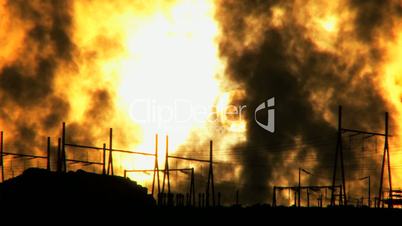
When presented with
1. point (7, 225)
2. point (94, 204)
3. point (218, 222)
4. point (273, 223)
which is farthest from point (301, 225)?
point (7, 225)

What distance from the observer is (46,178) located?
58312 millimetres

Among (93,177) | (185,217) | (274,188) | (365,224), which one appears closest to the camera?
(365,224)

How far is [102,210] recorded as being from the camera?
5481cm

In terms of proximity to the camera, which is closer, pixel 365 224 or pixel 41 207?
pixel 365 224

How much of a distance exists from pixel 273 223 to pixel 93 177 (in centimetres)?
1804

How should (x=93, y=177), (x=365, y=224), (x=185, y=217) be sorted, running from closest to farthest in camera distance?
(x=365, y=224), (x=185, y=217), (x=93, y=177)

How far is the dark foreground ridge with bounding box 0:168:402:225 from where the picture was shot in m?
51.1

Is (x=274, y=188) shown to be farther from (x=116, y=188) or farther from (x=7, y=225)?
(x=7, y=225)

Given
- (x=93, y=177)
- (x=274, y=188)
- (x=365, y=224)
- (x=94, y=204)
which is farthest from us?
(x=274, y=188)

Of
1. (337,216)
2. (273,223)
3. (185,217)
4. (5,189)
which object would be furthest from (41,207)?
(337,216)

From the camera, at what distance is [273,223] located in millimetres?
51406

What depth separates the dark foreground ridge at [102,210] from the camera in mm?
51125

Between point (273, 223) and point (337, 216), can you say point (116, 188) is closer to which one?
point (273, 223)

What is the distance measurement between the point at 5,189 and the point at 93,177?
761 centimetres
